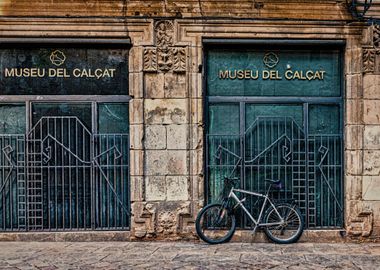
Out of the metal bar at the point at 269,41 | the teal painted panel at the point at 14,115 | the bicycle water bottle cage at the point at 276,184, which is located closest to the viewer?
the bicycle water bottle cage at the point at 276,184

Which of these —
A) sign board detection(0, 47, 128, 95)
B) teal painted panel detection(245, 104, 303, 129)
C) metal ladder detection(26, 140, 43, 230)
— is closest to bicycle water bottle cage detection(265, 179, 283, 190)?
teal painted panel detection(245, 104, 303, 129)

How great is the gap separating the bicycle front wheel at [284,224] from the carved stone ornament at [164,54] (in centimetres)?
297

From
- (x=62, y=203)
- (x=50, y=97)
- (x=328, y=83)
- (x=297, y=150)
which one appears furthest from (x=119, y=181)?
(x=328, y=83)

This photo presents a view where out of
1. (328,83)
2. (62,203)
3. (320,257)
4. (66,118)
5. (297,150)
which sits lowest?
(320,257)

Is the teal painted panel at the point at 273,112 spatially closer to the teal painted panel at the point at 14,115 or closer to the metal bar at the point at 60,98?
the metal bar at the point at 60,98

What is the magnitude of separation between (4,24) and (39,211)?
3.34m

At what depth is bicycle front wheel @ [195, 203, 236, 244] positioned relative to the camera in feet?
30.0

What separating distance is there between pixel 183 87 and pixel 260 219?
8.79ft

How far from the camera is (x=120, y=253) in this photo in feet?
27.6

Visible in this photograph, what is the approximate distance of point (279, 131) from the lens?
9656mm

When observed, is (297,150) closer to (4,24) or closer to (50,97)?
(50,97)

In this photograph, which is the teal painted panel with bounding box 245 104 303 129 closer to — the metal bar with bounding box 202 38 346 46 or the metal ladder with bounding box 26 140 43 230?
the metal bar with bounding box 202 38 346 46

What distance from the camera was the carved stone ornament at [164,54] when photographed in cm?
940

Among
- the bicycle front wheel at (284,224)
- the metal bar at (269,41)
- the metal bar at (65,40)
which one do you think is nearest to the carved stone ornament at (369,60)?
the metal bar at (269,41)
